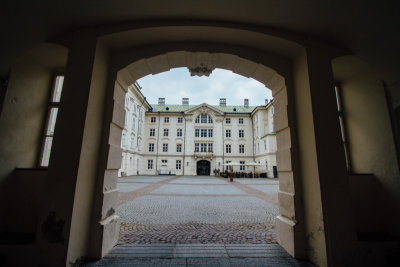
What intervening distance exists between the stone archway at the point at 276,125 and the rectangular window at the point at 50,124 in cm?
120

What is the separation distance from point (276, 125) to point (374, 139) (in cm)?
151

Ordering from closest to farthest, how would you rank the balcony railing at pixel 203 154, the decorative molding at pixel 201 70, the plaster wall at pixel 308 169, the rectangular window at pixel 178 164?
1. the plaster wall at pixel 308 169
2. the decorative molding at pixel 201 70
3. the balcony railing at pixel 203 154
4. the rectangular window at pixel 178 164

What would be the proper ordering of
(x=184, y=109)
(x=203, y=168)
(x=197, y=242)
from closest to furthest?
(x=197, y=242) → (x=203, y=168) → (x=184, y=109)

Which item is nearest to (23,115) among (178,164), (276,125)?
Answer: (276,125)

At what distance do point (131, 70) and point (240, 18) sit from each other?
79.6 inches

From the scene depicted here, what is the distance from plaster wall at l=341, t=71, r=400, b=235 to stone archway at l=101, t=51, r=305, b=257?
4.24 ft

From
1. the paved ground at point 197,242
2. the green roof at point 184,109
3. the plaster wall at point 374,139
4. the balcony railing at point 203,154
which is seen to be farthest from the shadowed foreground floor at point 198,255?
the green roof at point 184,109

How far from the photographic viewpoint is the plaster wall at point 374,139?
2826 mm

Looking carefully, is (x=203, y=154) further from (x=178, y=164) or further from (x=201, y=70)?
(x=201, y=70)

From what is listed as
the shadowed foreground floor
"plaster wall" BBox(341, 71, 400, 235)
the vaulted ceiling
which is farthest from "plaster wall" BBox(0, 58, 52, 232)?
"plaster wall" BBox(341, 71, 400, 235)

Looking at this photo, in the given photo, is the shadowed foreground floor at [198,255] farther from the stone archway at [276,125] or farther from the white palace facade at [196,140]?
the white palace facade at [196,140]

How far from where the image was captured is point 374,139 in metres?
3.08

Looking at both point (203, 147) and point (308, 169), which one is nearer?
point (308, 169)

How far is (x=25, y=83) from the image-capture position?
10.1 feet
